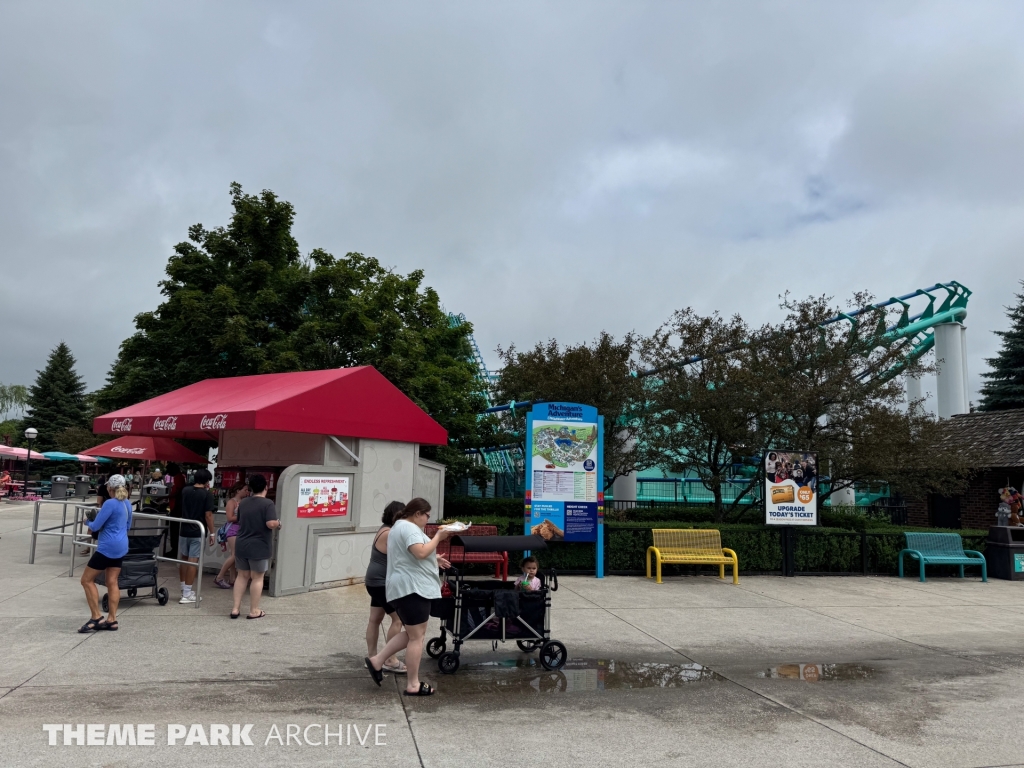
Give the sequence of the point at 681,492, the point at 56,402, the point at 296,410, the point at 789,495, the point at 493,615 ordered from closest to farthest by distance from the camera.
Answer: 1. the point at 493,615
2. the point at 296,410
3. the point at 789,495
4. the point at 681,492
5. the point at 56,402

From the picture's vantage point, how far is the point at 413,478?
1317 cm

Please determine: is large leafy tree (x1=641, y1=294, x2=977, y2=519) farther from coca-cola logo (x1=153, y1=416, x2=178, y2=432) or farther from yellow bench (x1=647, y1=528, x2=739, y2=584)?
coca-cola logo (x1=153, y1=416, x2=178, y2=432)

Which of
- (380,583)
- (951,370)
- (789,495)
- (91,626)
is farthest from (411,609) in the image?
(951,370)

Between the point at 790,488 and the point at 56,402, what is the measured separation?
58.5 m

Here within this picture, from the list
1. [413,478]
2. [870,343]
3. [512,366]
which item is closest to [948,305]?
[870,343]

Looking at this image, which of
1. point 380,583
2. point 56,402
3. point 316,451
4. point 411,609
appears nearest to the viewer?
point 411,609

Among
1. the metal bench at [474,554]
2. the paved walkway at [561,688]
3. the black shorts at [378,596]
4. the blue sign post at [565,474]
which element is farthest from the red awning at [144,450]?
the black shorts at [378,596]

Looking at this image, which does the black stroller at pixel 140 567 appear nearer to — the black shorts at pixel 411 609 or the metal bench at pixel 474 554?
the metal bench at pixel 474 554

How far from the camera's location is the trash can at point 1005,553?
50.8 ft

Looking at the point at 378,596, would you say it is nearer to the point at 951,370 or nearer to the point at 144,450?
the point at 144,450

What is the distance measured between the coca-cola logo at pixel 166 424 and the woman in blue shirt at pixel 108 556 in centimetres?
394

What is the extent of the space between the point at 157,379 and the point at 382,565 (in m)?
15.6

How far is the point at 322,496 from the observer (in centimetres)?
1118

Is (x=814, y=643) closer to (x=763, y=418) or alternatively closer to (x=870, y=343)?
(x=763, y=418)
